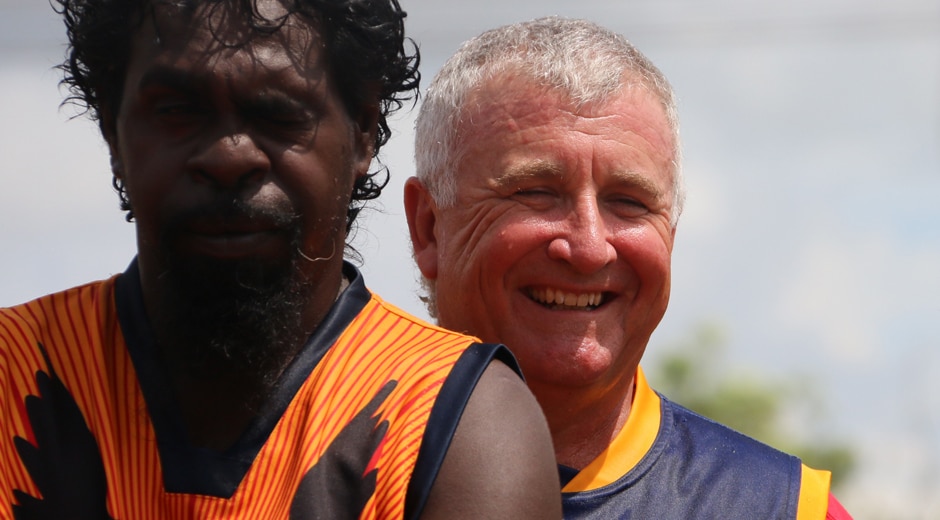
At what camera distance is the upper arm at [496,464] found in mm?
2178

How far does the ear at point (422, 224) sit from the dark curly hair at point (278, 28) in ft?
3.64

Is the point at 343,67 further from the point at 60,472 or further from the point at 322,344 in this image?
the point at 60,472

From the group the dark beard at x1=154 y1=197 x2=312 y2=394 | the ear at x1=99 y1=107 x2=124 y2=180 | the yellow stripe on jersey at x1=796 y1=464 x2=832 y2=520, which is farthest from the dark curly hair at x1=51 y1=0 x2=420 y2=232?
the yellow stripe on jersey at x1=796 y1=464 x2=832 y2=520

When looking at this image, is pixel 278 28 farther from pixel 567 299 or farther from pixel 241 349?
pixel 567 299

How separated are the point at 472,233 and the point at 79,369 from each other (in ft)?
4.76

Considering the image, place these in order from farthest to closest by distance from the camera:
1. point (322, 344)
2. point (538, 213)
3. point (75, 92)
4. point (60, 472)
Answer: point (538, 213)
point (75, 92)
point (322, 344)
point (60, 472)

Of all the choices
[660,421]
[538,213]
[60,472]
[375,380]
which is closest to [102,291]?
[60,472]

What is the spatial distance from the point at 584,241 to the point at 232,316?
1.23 meters

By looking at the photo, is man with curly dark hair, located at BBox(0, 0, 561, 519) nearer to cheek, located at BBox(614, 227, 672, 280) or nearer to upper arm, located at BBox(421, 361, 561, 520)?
upper arm, located at BBox(421, 361, 561, 520)

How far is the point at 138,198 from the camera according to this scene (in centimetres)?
231

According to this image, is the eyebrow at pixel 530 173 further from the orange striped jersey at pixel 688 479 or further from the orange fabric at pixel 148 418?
the orange fabric at pixel 148 418

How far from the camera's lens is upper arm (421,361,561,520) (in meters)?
2.18

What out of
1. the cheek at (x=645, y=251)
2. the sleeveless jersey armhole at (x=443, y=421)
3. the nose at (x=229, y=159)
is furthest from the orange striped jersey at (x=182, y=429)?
the cheek at (x=645, y=251)

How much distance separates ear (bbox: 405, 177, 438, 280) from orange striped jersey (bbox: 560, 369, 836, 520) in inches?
27.2
